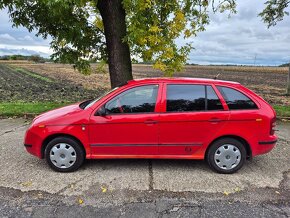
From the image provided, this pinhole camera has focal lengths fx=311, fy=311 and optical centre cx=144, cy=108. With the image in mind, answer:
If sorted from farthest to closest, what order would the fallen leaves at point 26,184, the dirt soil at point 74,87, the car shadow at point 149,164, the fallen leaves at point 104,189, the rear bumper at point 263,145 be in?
the dirt soil at point 74,87
the car shadow at point 149,164
the rear bumper at point 263,145
the fallen leaves at point 26,184
the fallen leaves at point 104,189

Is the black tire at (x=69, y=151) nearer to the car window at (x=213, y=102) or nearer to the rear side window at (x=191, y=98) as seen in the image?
the rear side window at (x=191, y=98)

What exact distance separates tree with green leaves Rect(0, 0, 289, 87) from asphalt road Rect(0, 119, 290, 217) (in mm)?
3432

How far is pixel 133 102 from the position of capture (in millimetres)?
5168

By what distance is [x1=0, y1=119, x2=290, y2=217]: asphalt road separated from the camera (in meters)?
4.00

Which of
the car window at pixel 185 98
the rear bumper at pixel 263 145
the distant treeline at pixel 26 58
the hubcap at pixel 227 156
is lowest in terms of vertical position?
the hubcap at pixel 227 156

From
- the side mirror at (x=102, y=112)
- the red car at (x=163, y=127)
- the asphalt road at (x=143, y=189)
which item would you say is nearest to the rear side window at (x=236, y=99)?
the red car at (x=163, y=127)

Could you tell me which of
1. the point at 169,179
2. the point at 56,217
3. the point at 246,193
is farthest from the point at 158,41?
the point at 56,217

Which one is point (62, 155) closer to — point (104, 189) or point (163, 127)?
point (104, 189)

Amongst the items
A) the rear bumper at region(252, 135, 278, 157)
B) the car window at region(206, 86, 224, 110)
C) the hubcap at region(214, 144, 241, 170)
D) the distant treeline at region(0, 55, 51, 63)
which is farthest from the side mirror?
the distant treeline at region(0, 55, 51, 63)

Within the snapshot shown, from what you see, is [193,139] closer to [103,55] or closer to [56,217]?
[56,217]

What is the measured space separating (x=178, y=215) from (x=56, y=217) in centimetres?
151

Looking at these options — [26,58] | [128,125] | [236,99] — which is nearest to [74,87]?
[128,125]

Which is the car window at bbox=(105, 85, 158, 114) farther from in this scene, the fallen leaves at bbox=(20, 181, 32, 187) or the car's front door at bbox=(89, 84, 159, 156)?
the fallen leaves at bbox=(20, 181, 32, 187)

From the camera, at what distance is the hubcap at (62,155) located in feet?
16.9
